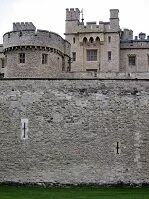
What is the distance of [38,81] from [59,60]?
575cm

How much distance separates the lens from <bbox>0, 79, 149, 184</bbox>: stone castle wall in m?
28.6

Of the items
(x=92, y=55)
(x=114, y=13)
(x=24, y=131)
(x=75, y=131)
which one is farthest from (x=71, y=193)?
(x=114, y=13)

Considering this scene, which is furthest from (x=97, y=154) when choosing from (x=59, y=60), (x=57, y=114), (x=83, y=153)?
(x=59, y=60)

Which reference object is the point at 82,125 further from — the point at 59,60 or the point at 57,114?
the point at 59,60

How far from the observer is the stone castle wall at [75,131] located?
94.0 feet

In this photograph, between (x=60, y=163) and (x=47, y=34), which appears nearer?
(x=60, y=163)

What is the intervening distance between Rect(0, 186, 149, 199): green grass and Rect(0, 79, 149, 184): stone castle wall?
1.21 m

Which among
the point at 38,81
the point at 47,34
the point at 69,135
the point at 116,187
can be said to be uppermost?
the point at 47,34

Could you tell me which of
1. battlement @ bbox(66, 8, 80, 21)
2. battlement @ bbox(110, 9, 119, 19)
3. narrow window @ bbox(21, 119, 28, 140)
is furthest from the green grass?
battlement @ bbox(66, 8, 80, 21)

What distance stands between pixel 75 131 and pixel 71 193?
4240 millimetres

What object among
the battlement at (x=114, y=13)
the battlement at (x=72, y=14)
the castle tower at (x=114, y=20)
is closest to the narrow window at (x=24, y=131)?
the castle tower at (x=114, y=20)

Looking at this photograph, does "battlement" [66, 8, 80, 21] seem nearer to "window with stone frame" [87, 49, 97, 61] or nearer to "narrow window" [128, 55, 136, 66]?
"window with stone frame" [87, 49, 97, 61]

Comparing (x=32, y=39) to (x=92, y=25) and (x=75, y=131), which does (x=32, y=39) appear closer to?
(x=75, y=131)

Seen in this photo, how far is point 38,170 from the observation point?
2877cm
